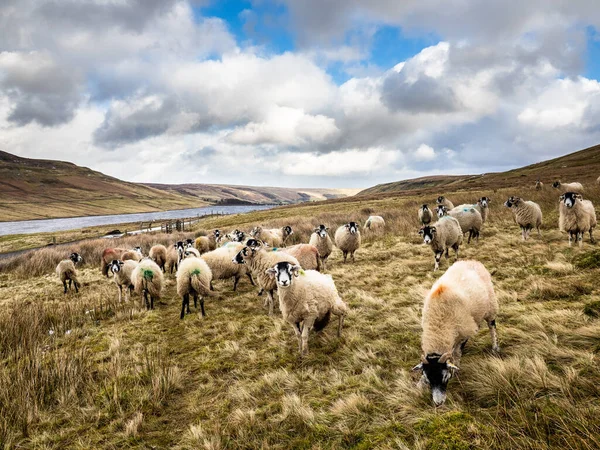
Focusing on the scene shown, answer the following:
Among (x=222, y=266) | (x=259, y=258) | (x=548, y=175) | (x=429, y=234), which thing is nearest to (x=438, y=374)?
(x=259, y=258)

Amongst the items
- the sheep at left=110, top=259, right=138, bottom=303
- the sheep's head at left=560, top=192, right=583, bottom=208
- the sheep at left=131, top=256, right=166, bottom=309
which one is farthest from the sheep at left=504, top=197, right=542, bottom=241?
the sheep at left=110, top=259, right=138, bottom=303

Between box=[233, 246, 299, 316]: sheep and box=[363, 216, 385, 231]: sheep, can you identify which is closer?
box=[233, 246, 299, 316]: sheep

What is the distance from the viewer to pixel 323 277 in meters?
7.36

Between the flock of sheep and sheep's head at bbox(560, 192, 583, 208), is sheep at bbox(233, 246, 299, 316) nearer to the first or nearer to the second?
the flock of sheep

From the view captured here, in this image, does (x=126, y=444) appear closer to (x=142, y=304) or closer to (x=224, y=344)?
(x=224, y=344)

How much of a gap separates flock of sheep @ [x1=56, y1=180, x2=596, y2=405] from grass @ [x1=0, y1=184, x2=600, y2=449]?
51 cm

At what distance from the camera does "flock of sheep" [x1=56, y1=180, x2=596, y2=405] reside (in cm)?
443

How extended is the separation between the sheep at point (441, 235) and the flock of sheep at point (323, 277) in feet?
0.13

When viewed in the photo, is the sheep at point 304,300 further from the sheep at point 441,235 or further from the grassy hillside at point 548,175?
the grassy hillside at point 548,175

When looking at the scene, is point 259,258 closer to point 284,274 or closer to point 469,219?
point 284,274

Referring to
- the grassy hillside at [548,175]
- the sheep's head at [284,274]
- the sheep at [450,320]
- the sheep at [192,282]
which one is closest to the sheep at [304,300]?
the sheep's head at [284,274]

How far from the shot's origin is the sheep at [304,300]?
6398 mm

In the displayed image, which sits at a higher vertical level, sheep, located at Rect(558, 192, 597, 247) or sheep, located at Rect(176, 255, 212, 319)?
sheep, located at Rect(558, 192, 597, 247)

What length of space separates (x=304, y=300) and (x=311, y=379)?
1686 millimetres
